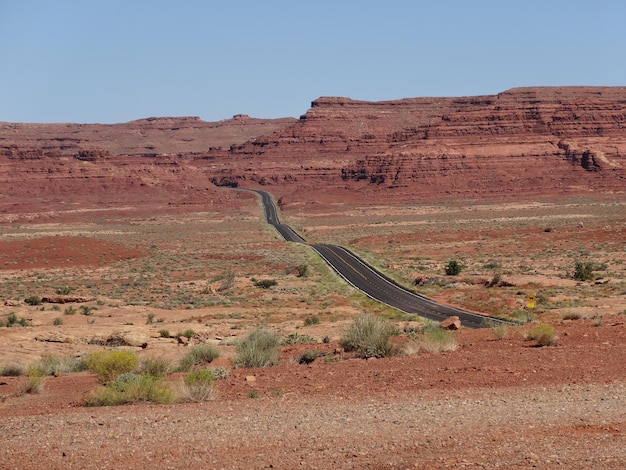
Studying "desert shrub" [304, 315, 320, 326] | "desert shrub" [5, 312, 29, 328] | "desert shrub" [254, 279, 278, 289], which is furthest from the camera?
"desert shrub" [254, 279, 278, 289]

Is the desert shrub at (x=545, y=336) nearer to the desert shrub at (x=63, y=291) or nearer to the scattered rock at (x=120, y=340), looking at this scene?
the scattered rock at (x=120, y=340)

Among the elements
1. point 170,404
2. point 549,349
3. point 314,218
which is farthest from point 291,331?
point 314,218

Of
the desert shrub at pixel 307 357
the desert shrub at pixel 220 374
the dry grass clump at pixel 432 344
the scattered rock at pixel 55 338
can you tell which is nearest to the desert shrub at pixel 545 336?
the dry grass clump at pixel 432 344

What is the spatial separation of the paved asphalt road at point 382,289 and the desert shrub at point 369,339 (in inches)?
468

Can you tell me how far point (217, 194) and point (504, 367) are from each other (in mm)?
147065

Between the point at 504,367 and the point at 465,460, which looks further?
the point at 504,367

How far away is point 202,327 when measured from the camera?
32.1 metres

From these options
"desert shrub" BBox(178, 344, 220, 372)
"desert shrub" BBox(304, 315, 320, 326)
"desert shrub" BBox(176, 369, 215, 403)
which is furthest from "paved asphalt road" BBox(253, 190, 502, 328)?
"desert shrub" BBox(176, 369, 215, 403)

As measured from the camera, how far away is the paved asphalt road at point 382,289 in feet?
119

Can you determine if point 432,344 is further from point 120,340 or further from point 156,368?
point 120,340

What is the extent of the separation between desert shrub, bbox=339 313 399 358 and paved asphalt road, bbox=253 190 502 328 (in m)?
11.9

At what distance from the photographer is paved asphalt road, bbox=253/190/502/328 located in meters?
36.2

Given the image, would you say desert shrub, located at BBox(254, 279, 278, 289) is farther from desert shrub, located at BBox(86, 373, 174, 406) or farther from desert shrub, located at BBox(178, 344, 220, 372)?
desert shrub, located at BBox(86, 373, 174, 406)

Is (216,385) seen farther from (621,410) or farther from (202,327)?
(202,327)
